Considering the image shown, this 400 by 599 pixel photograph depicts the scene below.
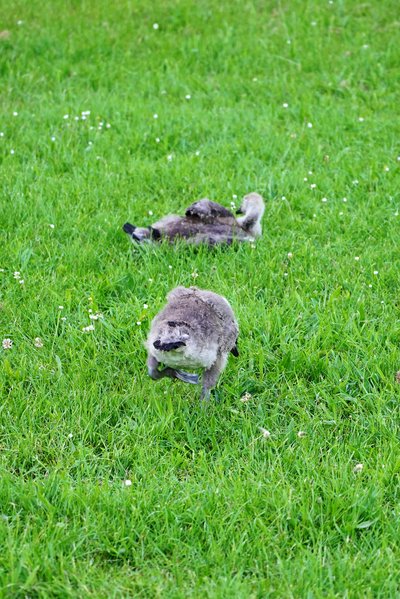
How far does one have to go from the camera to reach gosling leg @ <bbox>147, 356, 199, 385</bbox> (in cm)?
567

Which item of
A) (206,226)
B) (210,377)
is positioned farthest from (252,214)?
(210,377)

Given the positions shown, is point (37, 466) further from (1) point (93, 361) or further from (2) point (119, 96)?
(2) point (119, 96)

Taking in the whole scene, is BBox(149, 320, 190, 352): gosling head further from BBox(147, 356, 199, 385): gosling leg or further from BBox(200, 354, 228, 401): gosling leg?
BBox(200, 354, 228, 401): gosling leg

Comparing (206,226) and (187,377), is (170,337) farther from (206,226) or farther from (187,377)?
(206,226)

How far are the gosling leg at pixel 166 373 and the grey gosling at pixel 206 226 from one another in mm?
2080

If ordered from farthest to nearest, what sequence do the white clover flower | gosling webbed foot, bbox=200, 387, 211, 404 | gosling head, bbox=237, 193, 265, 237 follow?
gosling head, bbox=237, 193, 265, 237
gosling webbed foot, bbox=200, 387, 211, 404
the white clover flower

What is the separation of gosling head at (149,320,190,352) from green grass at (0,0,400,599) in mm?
590

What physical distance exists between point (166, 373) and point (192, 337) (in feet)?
1.43

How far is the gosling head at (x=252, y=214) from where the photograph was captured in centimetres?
780

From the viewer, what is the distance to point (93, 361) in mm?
6227

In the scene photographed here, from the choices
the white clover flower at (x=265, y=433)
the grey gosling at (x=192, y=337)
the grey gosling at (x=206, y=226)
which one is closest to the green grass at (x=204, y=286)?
the white clover flower at (x=265, y=433)

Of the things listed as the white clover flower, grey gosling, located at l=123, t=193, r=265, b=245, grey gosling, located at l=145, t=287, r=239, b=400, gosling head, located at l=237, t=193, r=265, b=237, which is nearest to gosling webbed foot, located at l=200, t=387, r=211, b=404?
grey gosling, located at l=145, t=287, r=239, b=400

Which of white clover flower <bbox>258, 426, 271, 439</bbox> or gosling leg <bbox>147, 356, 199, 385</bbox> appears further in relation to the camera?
gosling leg <bbox>147, 356, 199, 385</bbox>

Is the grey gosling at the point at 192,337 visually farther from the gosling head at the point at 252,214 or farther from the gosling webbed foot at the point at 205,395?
the gosling head at the point at 252,214
